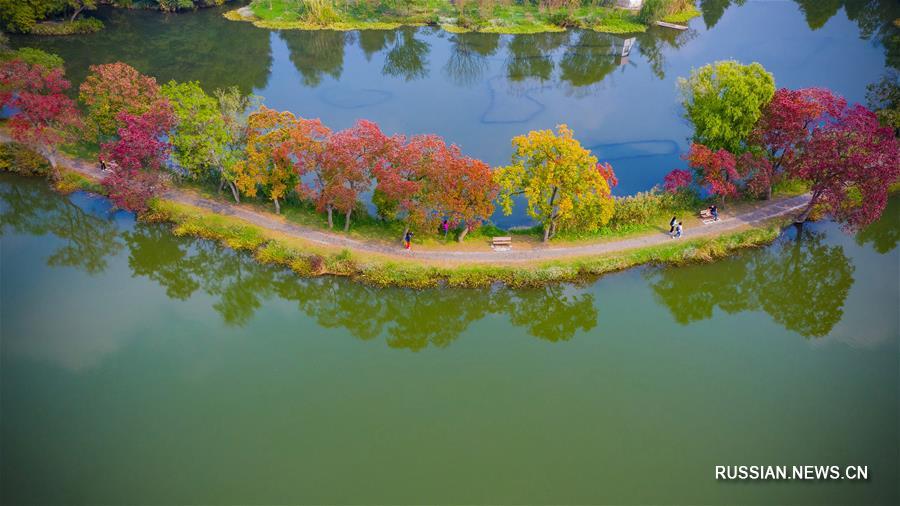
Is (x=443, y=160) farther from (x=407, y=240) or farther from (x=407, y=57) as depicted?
(x=407, y=57)

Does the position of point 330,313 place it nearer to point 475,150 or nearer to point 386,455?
point 386,455

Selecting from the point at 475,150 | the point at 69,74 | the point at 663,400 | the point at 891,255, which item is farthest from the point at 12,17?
the point at 891,255

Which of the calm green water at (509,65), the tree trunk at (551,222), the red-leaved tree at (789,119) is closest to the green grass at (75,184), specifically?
the calm green water at (509,65)

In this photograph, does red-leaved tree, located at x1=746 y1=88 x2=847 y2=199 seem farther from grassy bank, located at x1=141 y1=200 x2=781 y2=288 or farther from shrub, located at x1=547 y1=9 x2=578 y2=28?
shrub, located at x1=547 y1=9 x2=578 y2=28

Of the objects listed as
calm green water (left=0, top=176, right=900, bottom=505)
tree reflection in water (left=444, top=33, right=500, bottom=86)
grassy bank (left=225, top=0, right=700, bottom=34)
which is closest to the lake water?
calm green water (left=0, top=176, right=900, bottom=505)

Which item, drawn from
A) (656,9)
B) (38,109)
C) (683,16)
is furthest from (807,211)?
(38,109)

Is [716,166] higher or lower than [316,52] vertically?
lower
